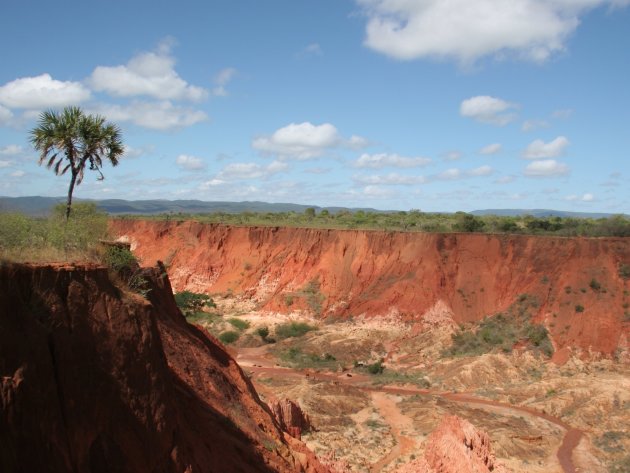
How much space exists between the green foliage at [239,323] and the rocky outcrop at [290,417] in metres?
19.8

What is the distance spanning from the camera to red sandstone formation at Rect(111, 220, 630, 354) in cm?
3684

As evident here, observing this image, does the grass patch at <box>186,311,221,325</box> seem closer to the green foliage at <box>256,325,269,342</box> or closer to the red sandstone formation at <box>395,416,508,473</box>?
the green foliage at <box>256,325,269,342</box>

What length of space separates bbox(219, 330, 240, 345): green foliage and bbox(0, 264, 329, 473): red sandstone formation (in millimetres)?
28365

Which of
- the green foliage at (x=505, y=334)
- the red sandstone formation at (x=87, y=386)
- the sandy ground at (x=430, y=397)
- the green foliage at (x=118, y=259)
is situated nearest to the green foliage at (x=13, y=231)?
the red sandstone formation at (x=87, y=386)

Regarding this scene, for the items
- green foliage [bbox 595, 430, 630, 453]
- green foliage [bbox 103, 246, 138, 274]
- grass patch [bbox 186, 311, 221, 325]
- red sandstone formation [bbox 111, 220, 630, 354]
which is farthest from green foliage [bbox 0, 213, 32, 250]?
grass patch [bbox 186, 311, 221, 325]

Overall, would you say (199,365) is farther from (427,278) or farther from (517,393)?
(427,278)

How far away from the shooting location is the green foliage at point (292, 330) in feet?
134

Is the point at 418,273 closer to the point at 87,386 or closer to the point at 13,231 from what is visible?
the point at 13,231

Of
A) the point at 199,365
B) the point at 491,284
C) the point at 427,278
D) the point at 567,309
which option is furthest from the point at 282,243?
the point at 199,365

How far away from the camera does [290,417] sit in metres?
21.4

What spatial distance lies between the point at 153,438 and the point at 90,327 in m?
2.14

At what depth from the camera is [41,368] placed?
24.4ft

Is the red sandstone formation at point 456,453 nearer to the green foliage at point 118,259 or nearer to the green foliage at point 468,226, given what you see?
the green foliage at point 118,259

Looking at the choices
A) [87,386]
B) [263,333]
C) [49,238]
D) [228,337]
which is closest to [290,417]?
[49,238]
